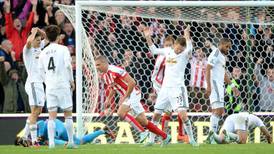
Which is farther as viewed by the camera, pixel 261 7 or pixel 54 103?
pixel 261 7

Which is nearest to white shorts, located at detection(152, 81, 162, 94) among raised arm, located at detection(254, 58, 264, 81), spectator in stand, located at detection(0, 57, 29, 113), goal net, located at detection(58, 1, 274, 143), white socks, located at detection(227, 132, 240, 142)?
goal net, located at detection(58, 1, 274, 143)

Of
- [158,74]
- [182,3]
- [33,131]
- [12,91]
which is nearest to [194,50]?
[158,74]

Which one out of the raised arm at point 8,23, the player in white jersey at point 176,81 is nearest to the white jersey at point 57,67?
the player in white jersey at point 176,81

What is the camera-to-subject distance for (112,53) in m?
20.2

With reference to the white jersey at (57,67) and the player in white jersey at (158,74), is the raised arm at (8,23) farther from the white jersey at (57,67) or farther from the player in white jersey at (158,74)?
the white jersey at (57,67)

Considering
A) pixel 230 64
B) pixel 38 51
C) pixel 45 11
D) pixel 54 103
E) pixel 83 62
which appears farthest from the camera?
pixel 45 11

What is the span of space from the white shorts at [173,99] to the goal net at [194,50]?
181cm

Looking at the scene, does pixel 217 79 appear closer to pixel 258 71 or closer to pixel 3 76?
pixel 258 71

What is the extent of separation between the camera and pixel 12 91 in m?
20.3

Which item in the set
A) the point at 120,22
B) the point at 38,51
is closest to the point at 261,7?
the point at 120,22

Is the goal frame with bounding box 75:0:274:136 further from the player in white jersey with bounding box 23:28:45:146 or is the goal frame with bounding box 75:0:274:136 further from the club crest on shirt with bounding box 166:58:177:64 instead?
the club crest on shirt with bounding box 166:58:177:64

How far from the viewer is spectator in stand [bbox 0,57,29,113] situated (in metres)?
20.3

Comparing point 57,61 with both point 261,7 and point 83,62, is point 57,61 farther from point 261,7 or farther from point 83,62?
point 261,7

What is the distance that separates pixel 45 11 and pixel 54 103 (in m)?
6.48
